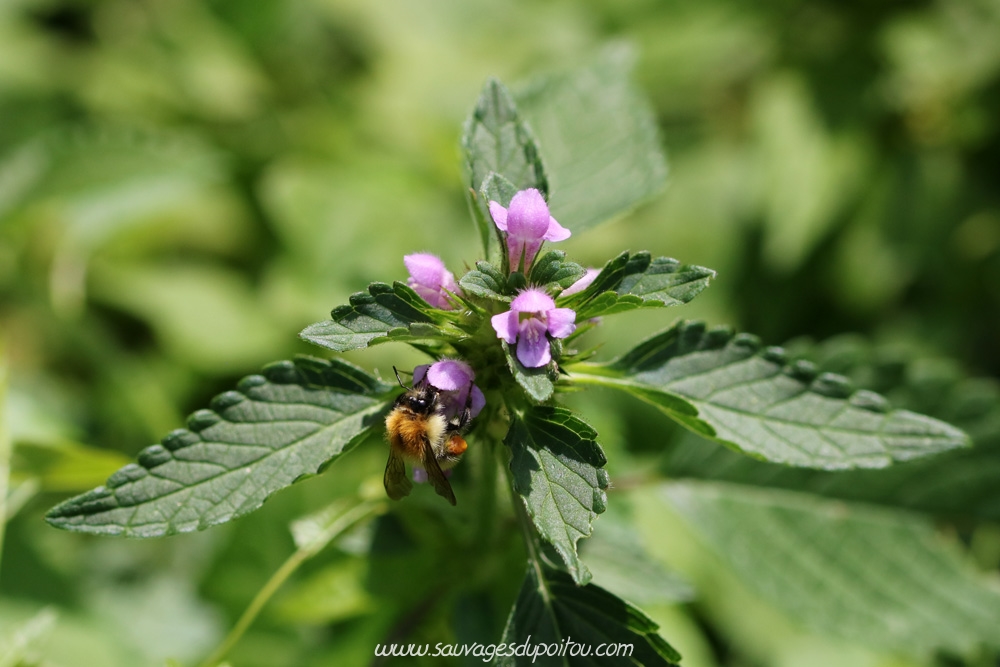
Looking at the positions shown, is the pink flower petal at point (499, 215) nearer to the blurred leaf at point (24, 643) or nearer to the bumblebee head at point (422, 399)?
the bumblebee head at point (422, 399)

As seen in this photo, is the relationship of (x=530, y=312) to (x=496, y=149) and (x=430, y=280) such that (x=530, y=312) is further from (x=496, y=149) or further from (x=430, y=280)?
(x=496, y=149)

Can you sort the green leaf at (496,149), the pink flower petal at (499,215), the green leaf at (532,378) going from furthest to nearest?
1. the green leaf at (496,149)
2. the pink flower petal at (499,215)
3. the green leaf at (532,378)

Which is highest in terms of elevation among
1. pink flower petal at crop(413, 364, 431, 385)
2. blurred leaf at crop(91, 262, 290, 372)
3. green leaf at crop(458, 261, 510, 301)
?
blurred leaf at crop(91, 262, 290, 372)

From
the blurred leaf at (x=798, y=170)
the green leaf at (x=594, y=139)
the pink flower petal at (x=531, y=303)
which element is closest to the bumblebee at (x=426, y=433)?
the pink flower petal at (x=531, y=303)

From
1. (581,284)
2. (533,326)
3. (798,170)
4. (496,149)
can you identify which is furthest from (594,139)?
(798,170)

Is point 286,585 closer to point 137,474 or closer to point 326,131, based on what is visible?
point 137,474

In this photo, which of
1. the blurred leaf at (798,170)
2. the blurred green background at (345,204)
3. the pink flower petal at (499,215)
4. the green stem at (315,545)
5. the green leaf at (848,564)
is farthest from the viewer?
the blurred leaf at (798,170)

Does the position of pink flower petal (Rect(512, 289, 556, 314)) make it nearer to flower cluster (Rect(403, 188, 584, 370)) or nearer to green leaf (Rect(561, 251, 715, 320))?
flower cluster (Rect(403, 188, 584, 370))

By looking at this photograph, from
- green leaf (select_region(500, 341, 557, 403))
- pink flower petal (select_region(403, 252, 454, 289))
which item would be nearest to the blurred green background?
pink flower petal (select_region(403, 252, 454, 289))
